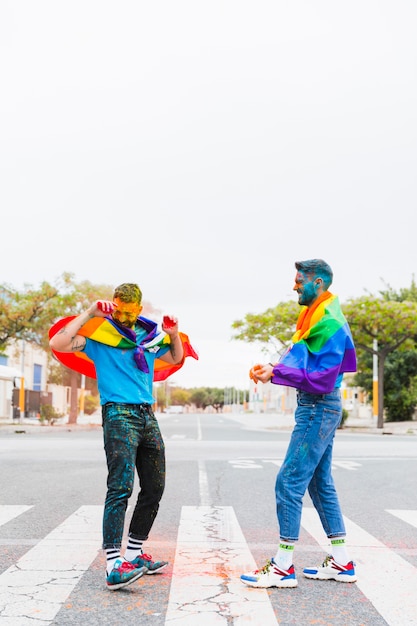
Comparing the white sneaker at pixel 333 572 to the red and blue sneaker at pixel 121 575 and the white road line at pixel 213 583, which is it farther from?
the red and blue sneaker at pixel 121 575

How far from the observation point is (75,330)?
14.5ft

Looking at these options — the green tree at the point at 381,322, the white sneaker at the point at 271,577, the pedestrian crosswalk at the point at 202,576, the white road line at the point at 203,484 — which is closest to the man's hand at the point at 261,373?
the white sneaker at the point at 271,577

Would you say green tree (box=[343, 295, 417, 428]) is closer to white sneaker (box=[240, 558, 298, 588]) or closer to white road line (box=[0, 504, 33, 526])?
white road line (box=[0, 504, 33, 526])

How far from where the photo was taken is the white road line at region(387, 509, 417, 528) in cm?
723

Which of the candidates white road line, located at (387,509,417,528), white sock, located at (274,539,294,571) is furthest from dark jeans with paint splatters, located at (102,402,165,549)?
white road line, located at (387,509,417,528)

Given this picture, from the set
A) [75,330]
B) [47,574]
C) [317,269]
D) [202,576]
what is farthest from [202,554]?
[317,269]

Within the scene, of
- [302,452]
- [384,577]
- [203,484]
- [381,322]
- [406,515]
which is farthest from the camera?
[381,322]

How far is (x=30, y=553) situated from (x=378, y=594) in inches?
95.3

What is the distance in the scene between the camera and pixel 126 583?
4.27m

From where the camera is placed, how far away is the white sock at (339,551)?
468cm

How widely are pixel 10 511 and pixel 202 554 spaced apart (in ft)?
9.20

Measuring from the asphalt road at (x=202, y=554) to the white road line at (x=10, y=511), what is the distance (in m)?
0.02

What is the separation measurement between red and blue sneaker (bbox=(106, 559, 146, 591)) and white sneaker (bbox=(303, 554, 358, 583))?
111 cm

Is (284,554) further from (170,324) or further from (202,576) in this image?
(170,324)
